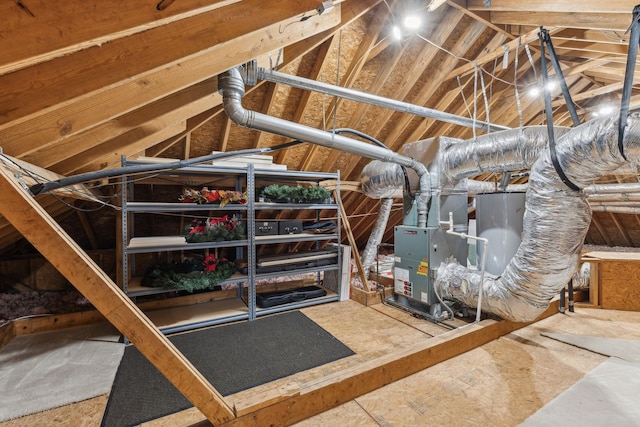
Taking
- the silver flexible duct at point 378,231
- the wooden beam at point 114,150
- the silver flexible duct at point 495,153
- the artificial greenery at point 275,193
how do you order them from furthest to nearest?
the silver flexible duct at point 378,231 < the artificial greenery at point 275,193 < the silver flexible duct at point 495,153 < the wooden beam at point 114,150

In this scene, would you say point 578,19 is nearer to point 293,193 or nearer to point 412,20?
point 412,20

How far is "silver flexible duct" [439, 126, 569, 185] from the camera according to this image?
2.21 meters

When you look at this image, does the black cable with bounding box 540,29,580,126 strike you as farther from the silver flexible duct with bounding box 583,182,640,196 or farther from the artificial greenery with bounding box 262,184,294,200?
the silver flexible duct with bounding box 583,182,640,196

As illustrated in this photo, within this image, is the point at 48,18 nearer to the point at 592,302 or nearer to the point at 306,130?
the point at 306,130

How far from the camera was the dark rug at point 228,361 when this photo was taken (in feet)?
5.39

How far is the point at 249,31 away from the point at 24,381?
2.62 meters

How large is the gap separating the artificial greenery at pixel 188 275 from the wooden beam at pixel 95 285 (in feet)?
5.60

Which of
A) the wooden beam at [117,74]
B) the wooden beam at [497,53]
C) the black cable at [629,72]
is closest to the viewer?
the wooden beam at [117,74]

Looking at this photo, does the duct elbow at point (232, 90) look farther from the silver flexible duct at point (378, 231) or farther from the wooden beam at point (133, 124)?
the silver flexible duct at point (378, 231)

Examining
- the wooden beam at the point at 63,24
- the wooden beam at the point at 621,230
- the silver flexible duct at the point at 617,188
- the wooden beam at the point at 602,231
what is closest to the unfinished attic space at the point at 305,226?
the wooden beam at the point at 63,24

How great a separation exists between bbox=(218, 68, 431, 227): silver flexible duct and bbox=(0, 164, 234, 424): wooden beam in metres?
1.33

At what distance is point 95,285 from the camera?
2.95 feet

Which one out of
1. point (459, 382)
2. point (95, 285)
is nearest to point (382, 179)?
point (459, 382)

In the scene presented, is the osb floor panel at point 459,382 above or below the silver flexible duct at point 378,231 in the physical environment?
below
